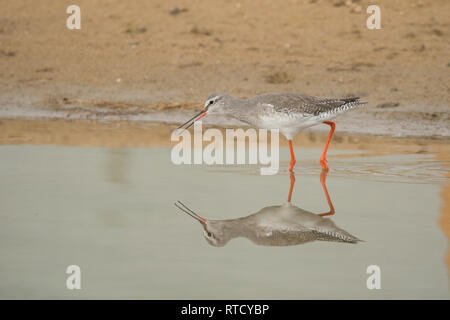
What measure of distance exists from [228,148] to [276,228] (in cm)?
354

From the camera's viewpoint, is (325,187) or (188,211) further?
(325,187)

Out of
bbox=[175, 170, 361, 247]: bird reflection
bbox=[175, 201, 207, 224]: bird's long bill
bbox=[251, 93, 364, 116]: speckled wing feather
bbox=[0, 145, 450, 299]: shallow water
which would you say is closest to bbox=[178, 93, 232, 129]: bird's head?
bbox=[251, 93, 364, 116]: speckled wing feather

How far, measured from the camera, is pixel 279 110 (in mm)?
8258

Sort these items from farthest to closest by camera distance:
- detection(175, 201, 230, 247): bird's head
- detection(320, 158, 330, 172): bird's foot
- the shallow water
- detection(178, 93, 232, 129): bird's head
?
detection(178, 93, 232, 129): bird's head
detection(320, 158, 330, 172): bird's foot
detection(175, 201, 230, 247): bird's head
the shallow water

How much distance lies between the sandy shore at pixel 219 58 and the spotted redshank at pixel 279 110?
7.35 feet

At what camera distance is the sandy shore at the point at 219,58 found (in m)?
12.3

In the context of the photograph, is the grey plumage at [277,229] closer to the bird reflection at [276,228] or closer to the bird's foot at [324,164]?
the bird reflection at [276,228]

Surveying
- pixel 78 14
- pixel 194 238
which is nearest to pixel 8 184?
pixel 194 238

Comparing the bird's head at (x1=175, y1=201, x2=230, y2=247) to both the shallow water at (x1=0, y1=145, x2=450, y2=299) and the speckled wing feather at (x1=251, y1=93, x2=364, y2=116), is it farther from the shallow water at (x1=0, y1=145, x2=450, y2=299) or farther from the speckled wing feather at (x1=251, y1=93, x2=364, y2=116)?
the speckled wing feather at (x1=251, y1=93, x2=364, y2=116)

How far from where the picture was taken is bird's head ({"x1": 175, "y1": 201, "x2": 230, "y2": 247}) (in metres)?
5.45

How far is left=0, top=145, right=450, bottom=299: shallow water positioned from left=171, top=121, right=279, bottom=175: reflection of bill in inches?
10.3

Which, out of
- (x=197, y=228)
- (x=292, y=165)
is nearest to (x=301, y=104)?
(x=292, y=165)

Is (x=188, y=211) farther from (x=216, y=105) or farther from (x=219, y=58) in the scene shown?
(x=219, y=58)

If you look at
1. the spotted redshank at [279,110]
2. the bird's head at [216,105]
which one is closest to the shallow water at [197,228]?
the spotted redshank at [279,110]
